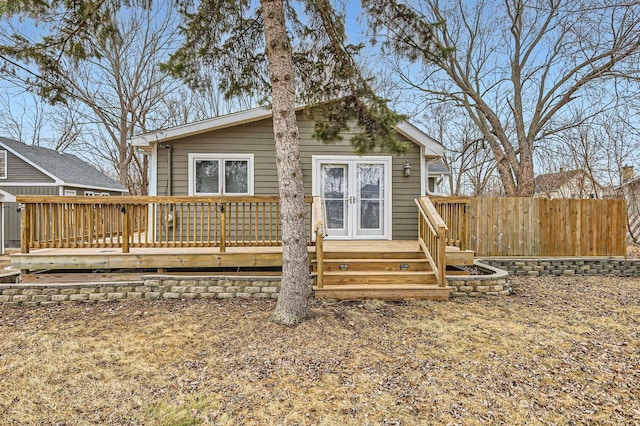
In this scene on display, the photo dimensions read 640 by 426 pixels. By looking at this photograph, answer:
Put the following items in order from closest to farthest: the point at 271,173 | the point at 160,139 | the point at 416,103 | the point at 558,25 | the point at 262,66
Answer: the point at 262,66
the point at 160,139
the point at 271,173
the point at 558,25
the point at 416,103

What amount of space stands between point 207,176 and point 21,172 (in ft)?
39.5

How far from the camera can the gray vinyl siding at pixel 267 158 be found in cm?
724

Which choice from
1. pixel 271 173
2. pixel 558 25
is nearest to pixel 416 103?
pixel 558 25

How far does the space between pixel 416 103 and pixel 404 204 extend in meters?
7.80

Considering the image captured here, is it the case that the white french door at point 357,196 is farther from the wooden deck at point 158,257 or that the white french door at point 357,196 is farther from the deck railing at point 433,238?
the wooden deck at point 158,257

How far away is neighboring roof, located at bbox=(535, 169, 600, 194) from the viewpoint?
1462 centimetres

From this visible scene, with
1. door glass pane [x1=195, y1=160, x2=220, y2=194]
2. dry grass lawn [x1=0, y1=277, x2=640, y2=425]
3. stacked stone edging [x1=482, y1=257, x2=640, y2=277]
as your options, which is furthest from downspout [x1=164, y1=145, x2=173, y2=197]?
stacked stone edging [x1=482, y1=257, x2=640, y2=277]

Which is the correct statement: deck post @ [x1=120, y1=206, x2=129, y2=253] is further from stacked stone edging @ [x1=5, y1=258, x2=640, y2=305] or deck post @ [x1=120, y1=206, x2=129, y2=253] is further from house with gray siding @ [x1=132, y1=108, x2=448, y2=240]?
house with gray siding @ [x1=132, y1=108, x2=448, y2=240]

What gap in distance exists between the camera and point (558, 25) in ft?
40.8

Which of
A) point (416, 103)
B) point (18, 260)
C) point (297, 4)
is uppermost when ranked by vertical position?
point (416, 103)

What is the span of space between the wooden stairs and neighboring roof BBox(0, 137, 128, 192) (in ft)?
46.1

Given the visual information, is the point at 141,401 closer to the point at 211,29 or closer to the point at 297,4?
the point at 211,29

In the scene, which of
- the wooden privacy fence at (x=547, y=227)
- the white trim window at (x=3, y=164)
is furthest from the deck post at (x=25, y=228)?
the white trim window at (x=3, y=164)

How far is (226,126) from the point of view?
23.9 feet
